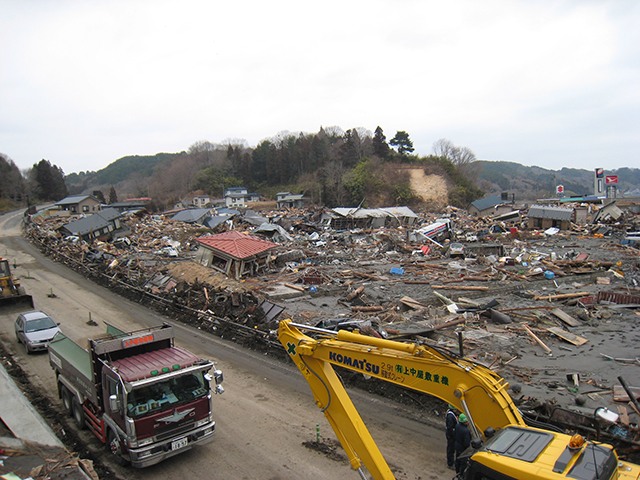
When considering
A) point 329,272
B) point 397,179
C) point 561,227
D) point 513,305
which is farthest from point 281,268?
point 397,179

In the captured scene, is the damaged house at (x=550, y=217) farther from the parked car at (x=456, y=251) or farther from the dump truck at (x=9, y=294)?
the dump truck at (x=9, y=294)

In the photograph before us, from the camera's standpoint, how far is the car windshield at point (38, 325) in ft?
47.6

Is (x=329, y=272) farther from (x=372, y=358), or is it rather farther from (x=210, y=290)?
(x=372, y=358)

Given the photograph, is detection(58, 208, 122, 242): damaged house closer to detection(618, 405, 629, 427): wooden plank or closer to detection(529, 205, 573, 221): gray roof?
detection(618, 405, 629, 427): wooden plank

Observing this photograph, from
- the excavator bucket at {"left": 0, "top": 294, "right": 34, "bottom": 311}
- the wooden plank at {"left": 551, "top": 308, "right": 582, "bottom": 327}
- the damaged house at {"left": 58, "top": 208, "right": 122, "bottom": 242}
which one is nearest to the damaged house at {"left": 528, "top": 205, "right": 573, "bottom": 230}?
the wooden plank at {"left": 551, "top": 308, "right": 582, "bottom": 327}

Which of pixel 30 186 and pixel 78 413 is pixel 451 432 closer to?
pixel 78 413

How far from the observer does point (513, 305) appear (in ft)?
59.8

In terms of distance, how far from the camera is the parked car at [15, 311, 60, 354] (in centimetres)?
1391

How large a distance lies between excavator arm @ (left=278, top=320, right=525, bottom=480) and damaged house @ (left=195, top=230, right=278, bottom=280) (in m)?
18.0

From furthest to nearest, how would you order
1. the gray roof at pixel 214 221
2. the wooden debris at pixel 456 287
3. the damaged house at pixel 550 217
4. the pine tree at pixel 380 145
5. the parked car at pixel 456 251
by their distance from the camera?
the pine tree at pixel 380 145, the gray roof at pixel 214 221, the damaged house at pixel 550 217, the parked car at pixel 456 251, the wooden debris at pixel 456 287

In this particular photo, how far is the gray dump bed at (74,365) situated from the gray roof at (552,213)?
1897 inches

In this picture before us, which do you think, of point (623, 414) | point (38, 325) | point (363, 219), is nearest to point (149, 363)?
point (38, 325)

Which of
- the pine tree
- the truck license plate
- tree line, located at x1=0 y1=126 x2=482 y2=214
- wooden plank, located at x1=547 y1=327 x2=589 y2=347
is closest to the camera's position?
the truck license plate

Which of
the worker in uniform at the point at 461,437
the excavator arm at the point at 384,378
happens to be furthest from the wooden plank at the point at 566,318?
the excavator arm at the point at 384,378
